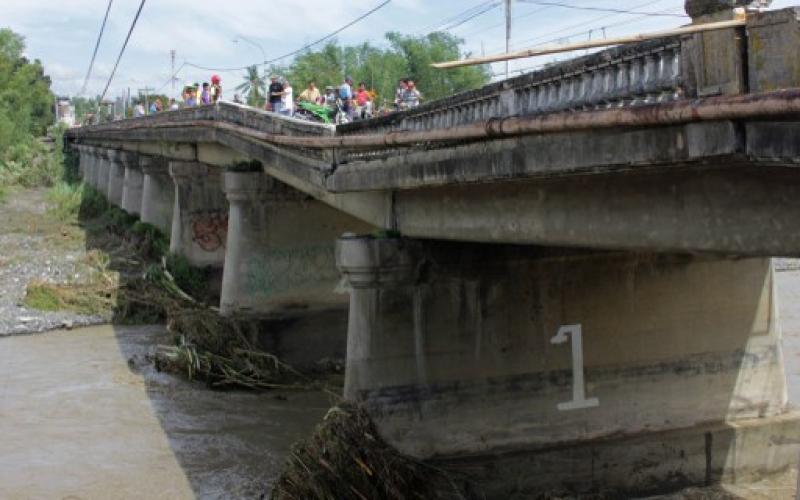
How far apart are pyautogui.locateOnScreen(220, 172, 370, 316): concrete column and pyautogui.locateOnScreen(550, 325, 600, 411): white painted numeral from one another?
7.94 meters

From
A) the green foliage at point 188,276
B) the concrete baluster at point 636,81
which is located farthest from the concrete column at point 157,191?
the concrete baluster at point 636,81

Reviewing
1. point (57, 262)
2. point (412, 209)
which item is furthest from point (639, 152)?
point (57, 262)

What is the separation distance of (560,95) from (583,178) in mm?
695

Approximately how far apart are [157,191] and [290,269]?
1691 centimetres

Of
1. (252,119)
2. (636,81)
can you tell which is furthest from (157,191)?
(636,81)

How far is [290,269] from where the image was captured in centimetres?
1978

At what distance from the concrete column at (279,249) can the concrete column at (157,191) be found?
51.1ft

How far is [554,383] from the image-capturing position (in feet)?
39.7

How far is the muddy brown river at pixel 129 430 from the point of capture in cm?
1218

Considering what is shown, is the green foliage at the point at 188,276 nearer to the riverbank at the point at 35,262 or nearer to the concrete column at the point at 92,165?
the riverbank at the point at 35,262

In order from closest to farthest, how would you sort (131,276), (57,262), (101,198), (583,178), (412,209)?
(583,178) < (412,209) < (131,276) < (57,262) < (101,198)

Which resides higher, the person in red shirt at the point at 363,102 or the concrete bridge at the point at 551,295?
the person in red shirt at the point at 363,102

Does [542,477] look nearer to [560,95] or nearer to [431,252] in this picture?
[431,252]

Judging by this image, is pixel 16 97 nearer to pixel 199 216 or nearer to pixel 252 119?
pixel 199 216
